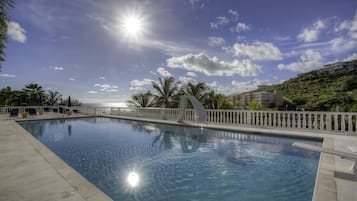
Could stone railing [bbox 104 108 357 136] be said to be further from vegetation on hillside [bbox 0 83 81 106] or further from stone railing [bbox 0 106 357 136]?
vegetation on hillside [bbox 0 83 81 106]

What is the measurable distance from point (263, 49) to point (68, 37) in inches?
548

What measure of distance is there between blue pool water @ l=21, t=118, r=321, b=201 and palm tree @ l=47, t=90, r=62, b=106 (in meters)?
24.8

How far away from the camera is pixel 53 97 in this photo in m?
26.4

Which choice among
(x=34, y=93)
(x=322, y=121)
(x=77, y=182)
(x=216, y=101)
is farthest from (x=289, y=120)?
(x=34, y=93)

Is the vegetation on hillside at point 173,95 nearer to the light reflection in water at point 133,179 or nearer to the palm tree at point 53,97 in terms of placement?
the light reflection in water at point 133,179

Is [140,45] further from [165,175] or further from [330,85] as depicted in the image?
[330,85]

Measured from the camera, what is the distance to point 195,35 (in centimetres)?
1180

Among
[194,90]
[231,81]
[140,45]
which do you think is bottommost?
[194,90]

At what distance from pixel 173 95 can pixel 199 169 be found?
14.1 metres

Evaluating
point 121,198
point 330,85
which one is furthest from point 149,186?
point 330,85

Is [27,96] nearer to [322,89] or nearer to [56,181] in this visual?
[56,181]

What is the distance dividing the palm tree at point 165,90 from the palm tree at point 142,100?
3.56 ft

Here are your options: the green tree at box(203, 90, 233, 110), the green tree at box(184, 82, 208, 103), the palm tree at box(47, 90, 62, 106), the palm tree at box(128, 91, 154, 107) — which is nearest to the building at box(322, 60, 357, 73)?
the green tree at box(184, 82, 208, 103)

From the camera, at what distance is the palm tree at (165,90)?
17.6 metres
